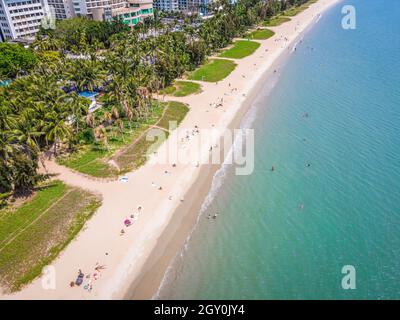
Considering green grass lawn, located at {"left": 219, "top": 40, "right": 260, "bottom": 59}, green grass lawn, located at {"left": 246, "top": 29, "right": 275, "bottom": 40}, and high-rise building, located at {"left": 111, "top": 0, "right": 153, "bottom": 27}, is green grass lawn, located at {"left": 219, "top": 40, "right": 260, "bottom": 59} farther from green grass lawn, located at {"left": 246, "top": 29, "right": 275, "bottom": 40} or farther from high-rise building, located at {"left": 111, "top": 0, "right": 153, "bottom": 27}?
high-rise building, located at {"left": 111, "top": 0, "right": 153, "bottom": 27}

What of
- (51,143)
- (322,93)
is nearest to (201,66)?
(322,93)

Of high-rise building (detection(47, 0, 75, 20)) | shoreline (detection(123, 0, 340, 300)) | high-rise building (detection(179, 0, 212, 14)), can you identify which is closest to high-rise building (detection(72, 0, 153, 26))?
high-rise building (detection(47, 0, 75, 20))

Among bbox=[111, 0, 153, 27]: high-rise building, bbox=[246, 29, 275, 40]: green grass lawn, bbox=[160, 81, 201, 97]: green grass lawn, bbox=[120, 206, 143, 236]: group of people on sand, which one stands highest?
bbox=[111, 0, 153, 27]: high-rise building

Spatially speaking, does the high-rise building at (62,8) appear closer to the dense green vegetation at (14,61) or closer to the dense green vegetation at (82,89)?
the dense green vegetation at (82,89)

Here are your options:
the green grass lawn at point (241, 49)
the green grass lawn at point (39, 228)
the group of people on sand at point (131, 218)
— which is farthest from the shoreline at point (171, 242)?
the green grass lawn at point (241, 49)

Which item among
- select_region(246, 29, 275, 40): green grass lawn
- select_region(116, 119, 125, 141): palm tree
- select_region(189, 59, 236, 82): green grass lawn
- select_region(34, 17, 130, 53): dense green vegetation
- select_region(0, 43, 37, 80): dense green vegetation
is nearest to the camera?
select_region(116, 119, 125, 141): palm tree
